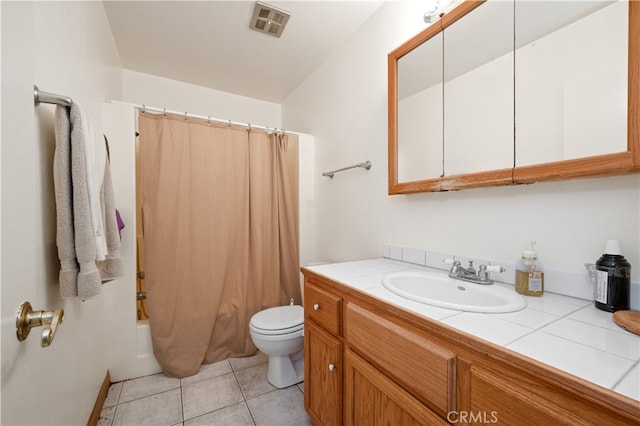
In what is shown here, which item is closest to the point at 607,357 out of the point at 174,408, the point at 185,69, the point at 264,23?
the point at 174,408

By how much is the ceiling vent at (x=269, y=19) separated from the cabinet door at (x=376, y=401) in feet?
6.45

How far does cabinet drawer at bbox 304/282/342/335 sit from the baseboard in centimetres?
120

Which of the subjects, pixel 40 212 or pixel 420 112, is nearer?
pixel 40 212

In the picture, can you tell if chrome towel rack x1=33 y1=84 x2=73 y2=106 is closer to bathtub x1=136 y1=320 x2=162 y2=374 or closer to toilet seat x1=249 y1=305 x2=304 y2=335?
toilet seat x1=249 y1=305 x2=304 y2=335

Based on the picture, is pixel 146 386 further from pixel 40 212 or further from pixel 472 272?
pixel 472 272

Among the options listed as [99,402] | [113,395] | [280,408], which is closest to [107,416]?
[99,402]

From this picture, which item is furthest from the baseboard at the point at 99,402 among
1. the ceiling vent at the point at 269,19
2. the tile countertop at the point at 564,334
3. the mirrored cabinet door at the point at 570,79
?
the ceiling vent at the point at 269,19

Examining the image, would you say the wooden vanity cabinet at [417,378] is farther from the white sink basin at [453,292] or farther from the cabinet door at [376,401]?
the white sink basin at [453,292]

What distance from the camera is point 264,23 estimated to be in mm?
1756

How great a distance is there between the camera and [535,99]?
0.92 metres

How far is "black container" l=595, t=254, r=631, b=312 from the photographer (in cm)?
69

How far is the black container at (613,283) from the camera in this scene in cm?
69

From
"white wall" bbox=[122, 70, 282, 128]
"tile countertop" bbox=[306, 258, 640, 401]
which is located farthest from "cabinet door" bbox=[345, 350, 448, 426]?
"white wall" bbox=[122, 70, 282, 128]

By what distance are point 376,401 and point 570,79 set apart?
1.23 metres
